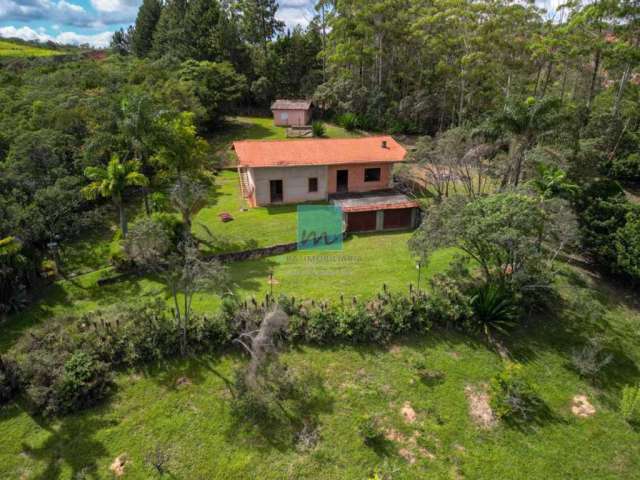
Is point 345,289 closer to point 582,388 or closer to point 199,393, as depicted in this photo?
point 199,393

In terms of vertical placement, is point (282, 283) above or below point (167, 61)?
below

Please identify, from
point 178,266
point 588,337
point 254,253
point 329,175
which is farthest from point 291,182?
point 588,337

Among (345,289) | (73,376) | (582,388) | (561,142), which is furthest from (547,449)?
(561,142)

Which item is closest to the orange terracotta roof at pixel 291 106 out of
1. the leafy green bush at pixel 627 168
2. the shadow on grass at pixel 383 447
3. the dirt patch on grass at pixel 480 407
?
the leafy green bush at pixel 627 168

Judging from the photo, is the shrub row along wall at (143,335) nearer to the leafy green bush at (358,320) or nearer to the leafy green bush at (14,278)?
the leafy green bush at (358,320)

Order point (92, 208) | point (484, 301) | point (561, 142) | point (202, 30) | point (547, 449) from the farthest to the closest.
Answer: point (202, 30), point (92, 208), point (561, 142), point (484, 301), point (547, 449)
